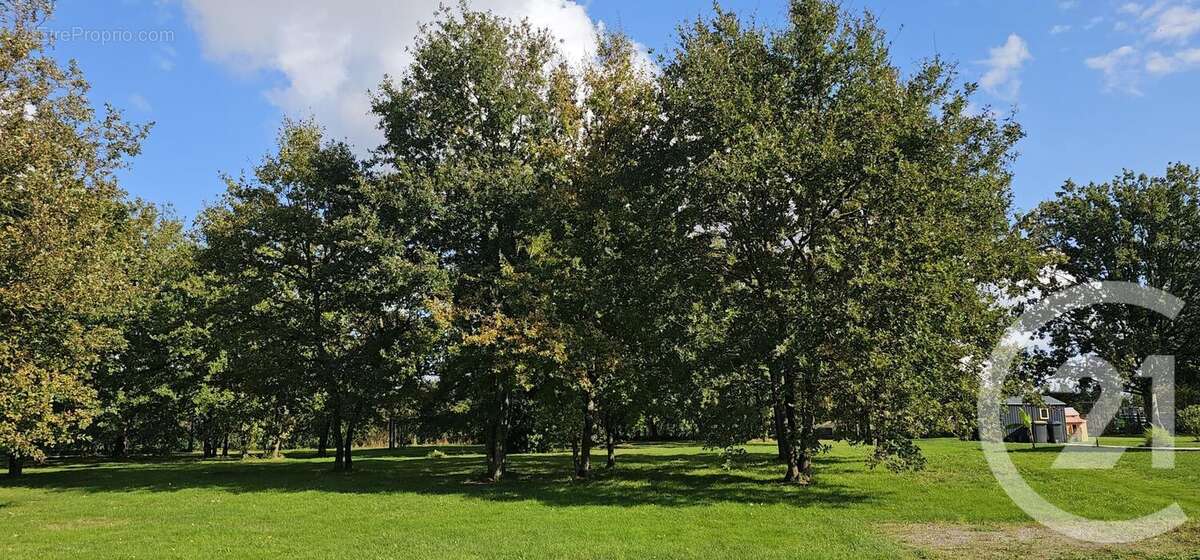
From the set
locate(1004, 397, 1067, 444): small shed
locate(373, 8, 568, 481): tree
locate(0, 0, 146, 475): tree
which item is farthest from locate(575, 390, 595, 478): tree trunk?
locate(1004, 397, 1067, 444): small shed

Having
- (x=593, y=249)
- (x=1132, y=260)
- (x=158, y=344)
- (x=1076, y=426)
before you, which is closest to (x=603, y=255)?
(x=593, y=249)

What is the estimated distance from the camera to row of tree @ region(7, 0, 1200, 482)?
62.2 ft

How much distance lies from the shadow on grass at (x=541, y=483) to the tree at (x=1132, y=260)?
16.8m

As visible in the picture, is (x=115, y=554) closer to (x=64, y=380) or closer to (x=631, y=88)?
(x=64, y=380)

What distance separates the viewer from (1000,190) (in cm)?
2430

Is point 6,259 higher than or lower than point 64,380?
higher

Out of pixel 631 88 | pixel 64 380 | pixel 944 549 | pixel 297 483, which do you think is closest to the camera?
pixel 944 549

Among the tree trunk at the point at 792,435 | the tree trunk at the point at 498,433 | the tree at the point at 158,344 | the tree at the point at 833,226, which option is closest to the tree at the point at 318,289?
the tree trunk at the point at 498,433

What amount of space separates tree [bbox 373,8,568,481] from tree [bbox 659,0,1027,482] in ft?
22.3

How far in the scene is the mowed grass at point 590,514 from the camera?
12492mm

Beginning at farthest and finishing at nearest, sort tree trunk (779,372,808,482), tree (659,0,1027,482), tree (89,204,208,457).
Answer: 1. tree (89,204,208,457)
2. tree trunk (779,372,808,482)
3. tree (659,0,1027,482)

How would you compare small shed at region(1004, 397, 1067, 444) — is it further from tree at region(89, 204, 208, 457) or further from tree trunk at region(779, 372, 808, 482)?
tree at region(89, 204, 208, 457)

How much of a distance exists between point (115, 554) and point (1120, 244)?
144 feet

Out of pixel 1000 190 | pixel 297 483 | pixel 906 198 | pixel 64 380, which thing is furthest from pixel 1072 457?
pixel 64 380
